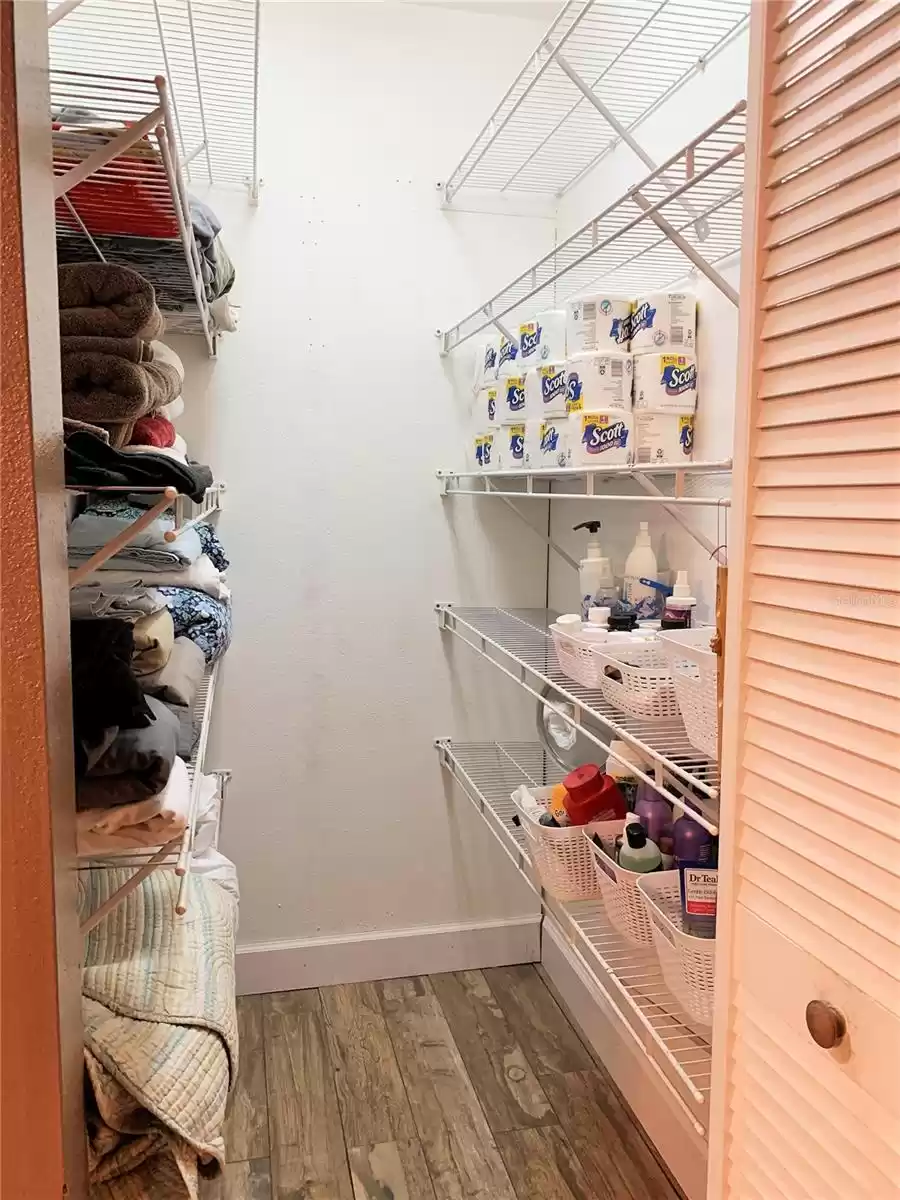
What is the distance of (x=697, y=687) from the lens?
42.5 inches

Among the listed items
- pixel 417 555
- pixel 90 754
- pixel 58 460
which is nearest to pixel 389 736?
pixel 417 555

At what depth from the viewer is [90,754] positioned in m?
0.94

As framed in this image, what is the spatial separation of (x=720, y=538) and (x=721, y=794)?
0.76 metres

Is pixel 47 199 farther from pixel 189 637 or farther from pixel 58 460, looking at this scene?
pixel 189 637

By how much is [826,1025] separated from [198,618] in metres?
1.10

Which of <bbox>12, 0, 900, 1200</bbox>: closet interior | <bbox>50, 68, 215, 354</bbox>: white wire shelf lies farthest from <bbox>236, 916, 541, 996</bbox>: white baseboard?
<bbox>50, 68, 215, 354</bbox>: white wire shelf

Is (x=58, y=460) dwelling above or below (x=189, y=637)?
above

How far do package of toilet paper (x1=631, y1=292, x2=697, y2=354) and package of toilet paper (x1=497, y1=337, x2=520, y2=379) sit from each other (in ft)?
1.43

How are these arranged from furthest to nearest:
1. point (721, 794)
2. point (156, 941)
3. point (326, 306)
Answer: point (326, 306) → point (156, 941) → point (721, 794)

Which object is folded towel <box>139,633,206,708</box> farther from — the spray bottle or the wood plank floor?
the wood plank floor

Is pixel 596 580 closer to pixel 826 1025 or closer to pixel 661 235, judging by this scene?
pixel 661 235

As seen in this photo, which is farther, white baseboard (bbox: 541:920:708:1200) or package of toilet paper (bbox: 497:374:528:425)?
package of toilet paper (bbox: 497:374:528:425)

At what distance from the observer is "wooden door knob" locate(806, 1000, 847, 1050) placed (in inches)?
26.3

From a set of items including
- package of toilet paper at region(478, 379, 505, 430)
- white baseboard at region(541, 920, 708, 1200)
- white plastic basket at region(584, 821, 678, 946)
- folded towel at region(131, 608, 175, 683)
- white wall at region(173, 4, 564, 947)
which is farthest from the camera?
white wall at region(173, 4, 564, 947)
